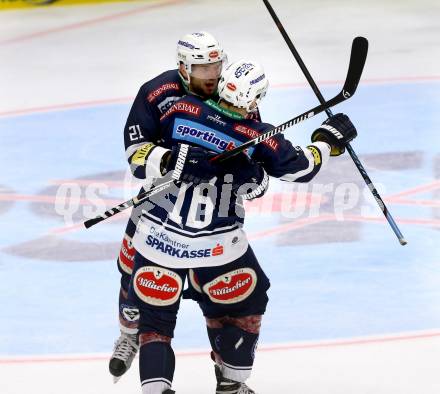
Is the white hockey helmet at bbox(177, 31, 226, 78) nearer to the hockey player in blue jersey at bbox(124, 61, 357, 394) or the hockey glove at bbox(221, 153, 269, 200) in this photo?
the hockey player in blue jersey at bbox(124, 61, 357, 394)

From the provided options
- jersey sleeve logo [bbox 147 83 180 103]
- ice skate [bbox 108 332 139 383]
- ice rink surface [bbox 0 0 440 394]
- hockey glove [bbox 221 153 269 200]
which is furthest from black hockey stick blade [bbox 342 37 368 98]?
ice skate [bbox 108 332 139 383]

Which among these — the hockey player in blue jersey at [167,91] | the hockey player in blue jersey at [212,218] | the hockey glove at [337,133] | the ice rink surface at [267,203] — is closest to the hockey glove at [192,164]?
the hockey player in blue jersey at [212,218]

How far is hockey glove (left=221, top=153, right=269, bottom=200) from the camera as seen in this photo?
17.0ft

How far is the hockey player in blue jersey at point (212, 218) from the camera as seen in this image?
202 inches

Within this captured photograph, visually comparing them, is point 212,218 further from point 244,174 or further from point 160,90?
point 160,90

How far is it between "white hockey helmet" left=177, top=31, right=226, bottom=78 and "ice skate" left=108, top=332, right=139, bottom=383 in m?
1.41

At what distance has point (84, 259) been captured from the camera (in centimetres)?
743

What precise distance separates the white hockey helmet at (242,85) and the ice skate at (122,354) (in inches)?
57.3

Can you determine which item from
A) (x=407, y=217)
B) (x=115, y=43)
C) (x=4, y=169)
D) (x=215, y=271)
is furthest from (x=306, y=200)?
(x=115, y=43)

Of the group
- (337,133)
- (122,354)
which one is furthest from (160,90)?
(122,354)

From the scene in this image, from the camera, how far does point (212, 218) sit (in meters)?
5.29

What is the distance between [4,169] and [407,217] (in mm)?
3003

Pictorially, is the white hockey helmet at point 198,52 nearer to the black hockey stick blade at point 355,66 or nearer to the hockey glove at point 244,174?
the hockey glove at point 244,174

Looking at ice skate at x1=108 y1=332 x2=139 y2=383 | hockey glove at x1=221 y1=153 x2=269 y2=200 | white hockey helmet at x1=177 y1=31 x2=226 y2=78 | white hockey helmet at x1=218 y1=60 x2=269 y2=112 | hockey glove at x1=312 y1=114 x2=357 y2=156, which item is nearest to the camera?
white hockey helmet at x1=218 y1=60 x2=269 y2=112
